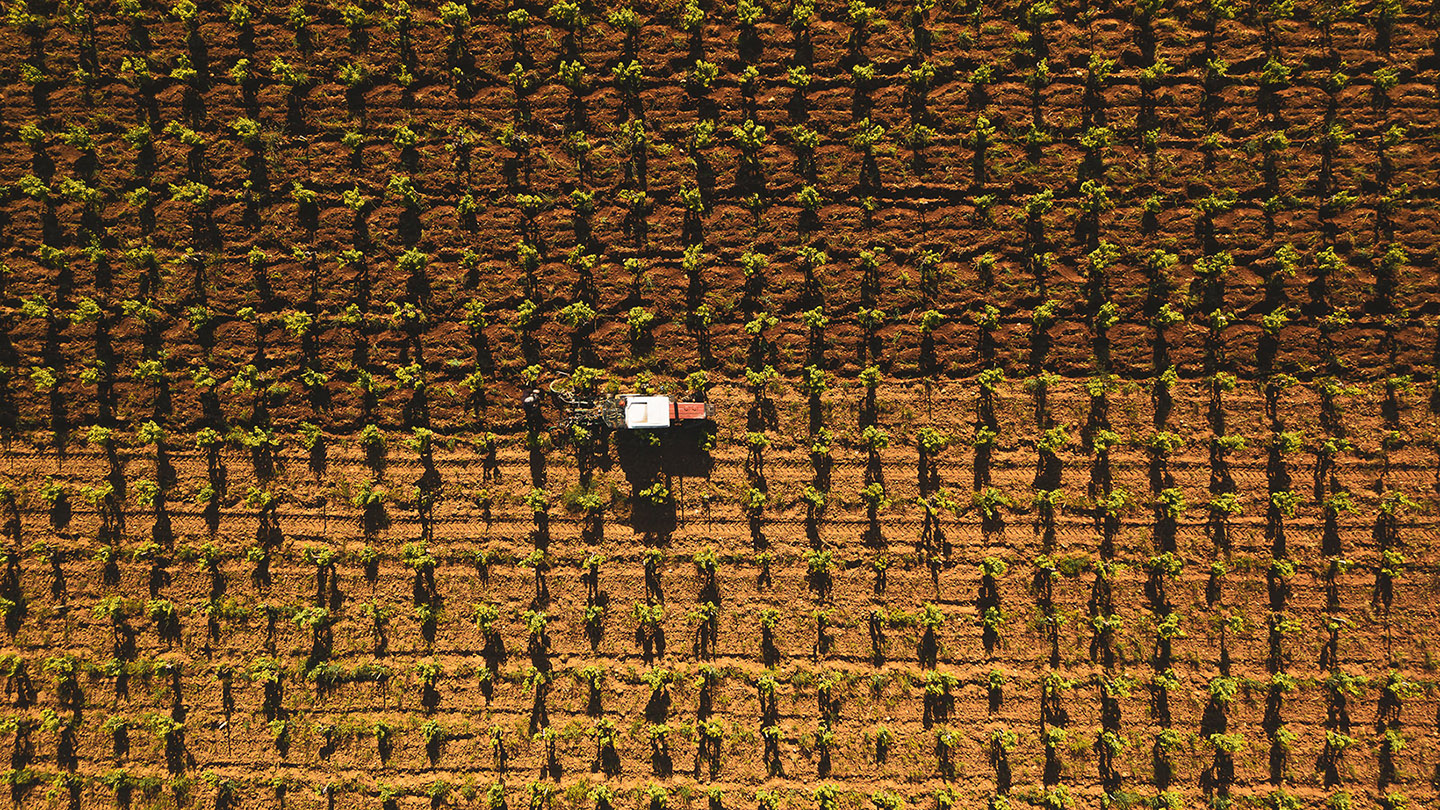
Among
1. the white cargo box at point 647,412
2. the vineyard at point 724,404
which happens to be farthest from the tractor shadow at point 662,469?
the white cargo box at point 647,412

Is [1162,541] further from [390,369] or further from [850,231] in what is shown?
[390,369]

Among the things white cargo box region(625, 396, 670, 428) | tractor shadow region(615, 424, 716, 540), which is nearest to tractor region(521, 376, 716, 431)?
white cargo box region(625, 396, 670, 428)

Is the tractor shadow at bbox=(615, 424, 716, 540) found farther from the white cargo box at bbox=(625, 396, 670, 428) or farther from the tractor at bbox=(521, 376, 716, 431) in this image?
the white cargo box at bbox=(625, 396, 670, 428)

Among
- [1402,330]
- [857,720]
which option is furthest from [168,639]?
[1402,330]

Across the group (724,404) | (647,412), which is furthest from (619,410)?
(724,404)

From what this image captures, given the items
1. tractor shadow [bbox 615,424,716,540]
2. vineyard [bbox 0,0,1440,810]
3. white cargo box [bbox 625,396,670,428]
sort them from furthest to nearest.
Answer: tractor shadow [bbox 615,424,716,540]
vineyard [bbox 0,0,1440,810]
white cargo box [bbox 625,396,670,428]
